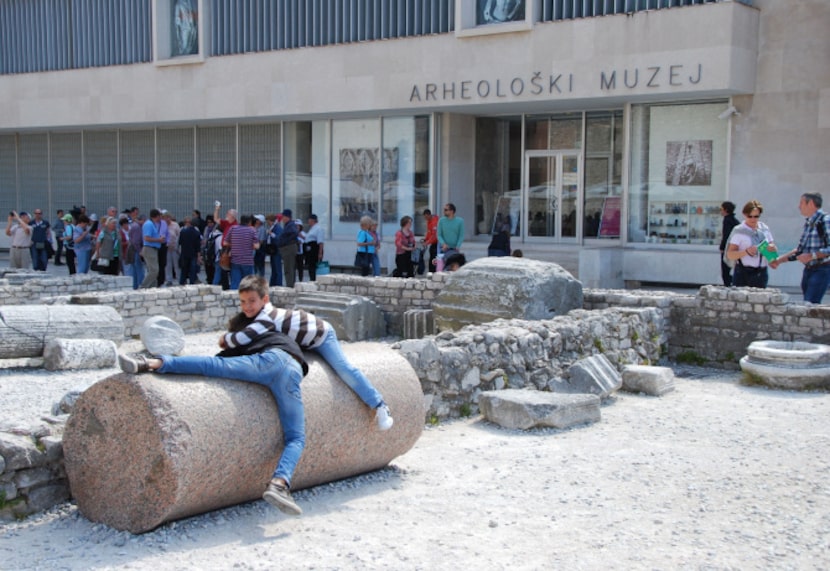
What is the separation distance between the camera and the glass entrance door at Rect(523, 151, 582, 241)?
20234 mm

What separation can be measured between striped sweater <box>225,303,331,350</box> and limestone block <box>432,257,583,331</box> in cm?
589

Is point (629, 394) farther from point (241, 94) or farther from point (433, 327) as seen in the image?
point (241, 94)

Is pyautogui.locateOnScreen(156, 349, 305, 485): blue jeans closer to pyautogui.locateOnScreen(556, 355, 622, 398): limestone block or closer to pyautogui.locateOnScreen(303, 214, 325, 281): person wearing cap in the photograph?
pyautogui.locateOnScreen(556, 355, 622, 398): limestone block

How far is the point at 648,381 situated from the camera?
381 inches

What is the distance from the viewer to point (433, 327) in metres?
13.3

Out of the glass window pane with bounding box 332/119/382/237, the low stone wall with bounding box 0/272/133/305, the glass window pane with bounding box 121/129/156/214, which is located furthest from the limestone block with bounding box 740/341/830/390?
the glass window pane with bounding box 121/129/156/214

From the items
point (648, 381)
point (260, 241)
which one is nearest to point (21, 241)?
point (260, 241)

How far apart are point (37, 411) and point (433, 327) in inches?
228

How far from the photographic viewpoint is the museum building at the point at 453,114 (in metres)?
16.9

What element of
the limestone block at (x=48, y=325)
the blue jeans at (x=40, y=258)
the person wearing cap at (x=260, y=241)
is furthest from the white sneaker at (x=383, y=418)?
the blue jeans at (x=40, y=258)

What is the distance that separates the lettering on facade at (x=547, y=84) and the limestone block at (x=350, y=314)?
6307mm

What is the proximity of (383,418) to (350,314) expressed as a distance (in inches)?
304

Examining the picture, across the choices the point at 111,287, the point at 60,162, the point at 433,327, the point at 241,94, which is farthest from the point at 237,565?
the point at 60,162

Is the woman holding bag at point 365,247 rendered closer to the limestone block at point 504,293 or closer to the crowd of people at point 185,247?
the crowd of people at point 185,247
